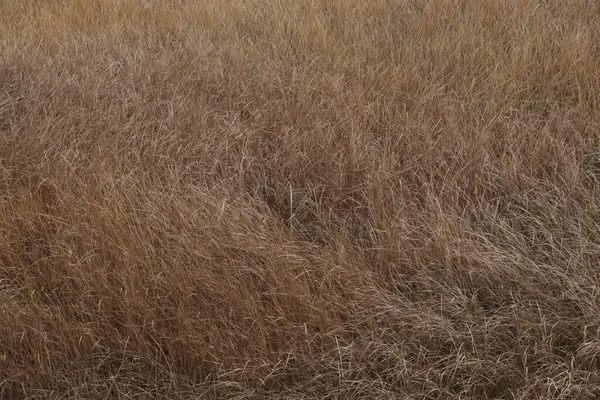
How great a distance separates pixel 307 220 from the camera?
2.69 m

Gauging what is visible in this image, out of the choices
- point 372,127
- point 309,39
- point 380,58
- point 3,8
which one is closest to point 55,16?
point 3,8

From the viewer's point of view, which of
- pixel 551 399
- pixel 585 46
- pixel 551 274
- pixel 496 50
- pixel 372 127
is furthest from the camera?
pixel 496 50

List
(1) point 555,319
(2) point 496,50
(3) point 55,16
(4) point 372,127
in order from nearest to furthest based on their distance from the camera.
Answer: (1) point 555,319 → (4) point 372,127 → (2) point 496,50 → (3) point 55,16

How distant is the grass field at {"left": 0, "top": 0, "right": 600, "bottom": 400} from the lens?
2014 mm

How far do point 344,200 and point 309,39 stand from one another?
1.95 metres

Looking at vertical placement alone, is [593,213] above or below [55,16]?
above

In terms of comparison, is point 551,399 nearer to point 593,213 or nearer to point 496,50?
point 593,213

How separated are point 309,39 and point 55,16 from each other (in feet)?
6.15

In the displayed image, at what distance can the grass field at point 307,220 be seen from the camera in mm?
2014

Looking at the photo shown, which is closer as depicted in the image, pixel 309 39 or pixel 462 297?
pixel 462 297

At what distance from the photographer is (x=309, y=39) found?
173 inches

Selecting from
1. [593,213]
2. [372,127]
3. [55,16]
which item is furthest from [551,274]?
[55,16]

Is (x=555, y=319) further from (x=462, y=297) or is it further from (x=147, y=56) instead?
(x=147, y=56)

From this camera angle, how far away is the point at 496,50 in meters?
4.05
